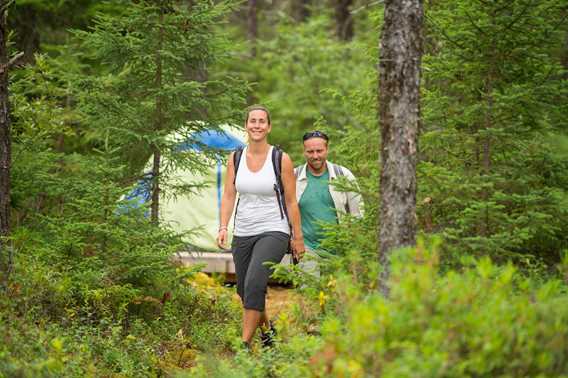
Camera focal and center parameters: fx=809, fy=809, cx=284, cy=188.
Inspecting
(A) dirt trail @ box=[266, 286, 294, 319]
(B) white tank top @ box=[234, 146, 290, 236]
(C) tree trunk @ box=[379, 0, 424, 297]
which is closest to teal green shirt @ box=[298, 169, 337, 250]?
(B) white tank top @ box=[234, 146, 290, 236]

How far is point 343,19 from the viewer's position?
23.6m

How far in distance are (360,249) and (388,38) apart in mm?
1686

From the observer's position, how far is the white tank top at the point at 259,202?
6945 millimetres

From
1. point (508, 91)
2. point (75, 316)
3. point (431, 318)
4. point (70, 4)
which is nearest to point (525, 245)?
point (508, 91)

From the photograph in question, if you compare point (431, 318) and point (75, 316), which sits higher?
point (431, 318)

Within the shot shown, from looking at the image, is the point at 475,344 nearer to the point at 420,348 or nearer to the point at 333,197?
the point at 420,348

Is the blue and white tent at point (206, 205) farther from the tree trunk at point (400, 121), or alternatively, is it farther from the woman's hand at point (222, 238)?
the tree trunk at point (400, 121)

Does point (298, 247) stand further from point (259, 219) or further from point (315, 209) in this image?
point (315, 209)

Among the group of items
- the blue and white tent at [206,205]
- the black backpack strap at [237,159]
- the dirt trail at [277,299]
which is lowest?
the dirt trail at [277,299]

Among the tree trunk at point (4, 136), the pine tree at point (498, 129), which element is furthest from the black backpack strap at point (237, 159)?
the tree trunk at point (4, 136)

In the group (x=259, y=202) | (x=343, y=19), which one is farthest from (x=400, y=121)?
(x=343, y=19)

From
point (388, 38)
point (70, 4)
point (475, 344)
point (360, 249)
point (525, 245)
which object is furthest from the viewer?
point (70, 4)

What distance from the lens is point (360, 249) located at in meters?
6.26

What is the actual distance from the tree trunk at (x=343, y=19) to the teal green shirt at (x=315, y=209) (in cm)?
1524
